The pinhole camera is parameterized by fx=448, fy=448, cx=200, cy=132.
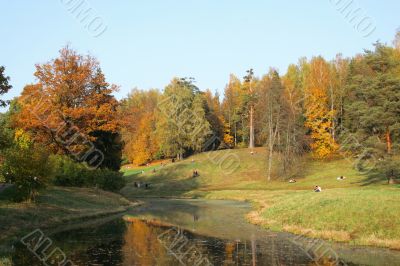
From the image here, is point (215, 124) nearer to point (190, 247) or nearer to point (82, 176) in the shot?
point (82, 176)

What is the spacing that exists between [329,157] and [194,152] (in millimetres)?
32049

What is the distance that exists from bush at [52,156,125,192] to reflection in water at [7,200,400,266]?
15.2 metres

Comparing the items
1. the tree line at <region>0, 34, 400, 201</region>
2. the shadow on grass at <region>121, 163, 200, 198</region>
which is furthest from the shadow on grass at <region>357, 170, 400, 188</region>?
the shadow on grass at <region>121, 163, 200, 198</region>

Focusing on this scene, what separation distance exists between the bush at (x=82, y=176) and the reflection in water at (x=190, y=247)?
1516 centimetres

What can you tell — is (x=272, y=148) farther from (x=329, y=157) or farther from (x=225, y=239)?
(x=225, y=239)

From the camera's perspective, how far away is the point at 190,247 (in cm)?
2322

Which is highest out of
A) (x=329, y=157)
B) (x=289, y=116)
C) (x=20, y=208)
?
(x=289, y=116)

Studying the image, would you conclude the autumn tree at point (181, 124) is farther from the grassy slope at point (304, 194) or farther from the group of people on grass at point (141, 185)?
the group of people on grass at point (141, 185)

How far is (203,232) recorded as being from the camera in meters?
29.0

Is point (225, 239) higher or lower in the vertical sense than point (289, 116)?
lower

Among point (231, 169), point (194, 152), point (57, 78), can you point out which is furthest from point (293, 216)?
point (194, 152)

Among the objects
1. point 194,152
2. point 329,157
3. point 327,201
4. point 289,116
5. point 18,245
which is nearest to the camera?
point 18,245

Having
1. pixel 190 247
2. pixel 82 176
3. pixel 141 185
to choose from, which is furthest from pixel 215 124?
pixel 190 247

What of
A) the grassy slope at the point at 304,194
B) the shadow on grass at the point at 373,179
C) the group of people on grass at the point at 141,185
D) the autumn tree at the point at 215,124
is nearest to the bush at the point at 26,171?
the grassy slope at the point at 304,194
